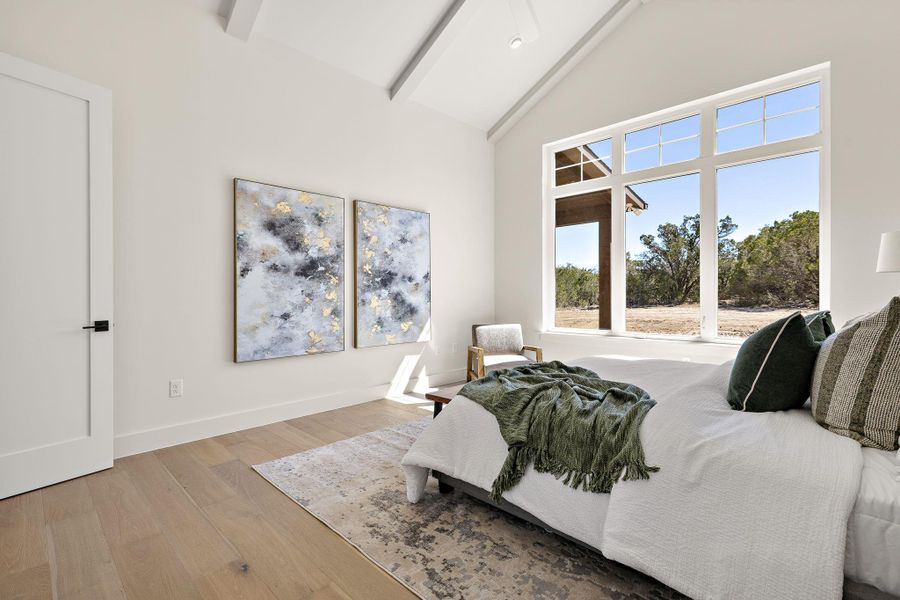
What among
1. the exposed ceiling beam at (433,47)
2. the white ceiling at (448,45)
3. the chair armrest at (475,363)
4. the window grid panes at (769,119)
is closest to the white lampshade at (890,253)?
the window grid panes at (769,119)

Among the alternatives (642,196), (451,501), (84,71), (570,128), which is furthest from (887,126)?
(84,71)

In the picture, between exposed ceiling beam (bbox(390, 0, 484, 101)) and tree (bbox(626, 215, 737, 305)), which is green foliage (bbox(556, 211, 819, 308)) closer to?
tree (bbox(626, 215, 737, 305))

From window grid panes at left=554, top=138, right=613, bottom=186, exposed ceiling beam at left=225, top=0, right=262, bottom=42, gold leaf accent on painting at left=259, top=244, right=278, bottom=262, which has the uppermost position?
exposed ceiling beam at left=225, top=0, right=262, bottom=42

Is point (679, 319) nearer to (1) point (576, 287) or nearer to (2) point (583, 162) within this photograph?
(1) point (576, 287)

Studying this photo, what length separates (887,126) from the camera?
3.13 m

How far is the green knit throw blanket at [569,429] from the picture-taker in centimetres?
163

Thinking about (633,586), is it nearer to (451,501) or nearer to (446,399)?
(451,501)

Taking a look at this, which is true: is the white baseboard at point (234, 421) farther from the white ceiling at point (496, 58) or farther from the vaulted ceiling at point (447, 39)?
the white ceiling at point (496, 58)

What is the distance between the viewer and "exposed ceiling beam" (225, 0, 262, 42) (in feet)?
10.4

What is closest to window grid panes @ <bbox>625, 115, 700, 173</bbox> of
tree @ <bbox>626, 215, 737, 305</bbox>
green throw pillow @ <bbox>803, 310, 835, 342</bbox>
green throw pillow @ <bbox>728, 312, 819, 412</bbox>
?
tree @ <bbox>626, 215, 737, 305</bbox>

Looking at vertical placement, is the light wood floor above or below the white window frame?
below

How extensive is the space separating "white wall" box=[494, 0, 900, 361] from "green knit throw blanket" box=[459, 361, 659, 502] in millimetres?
2458

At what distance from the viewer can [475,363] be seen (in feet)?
14.0

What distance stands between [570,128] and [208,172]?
11.8 ft
